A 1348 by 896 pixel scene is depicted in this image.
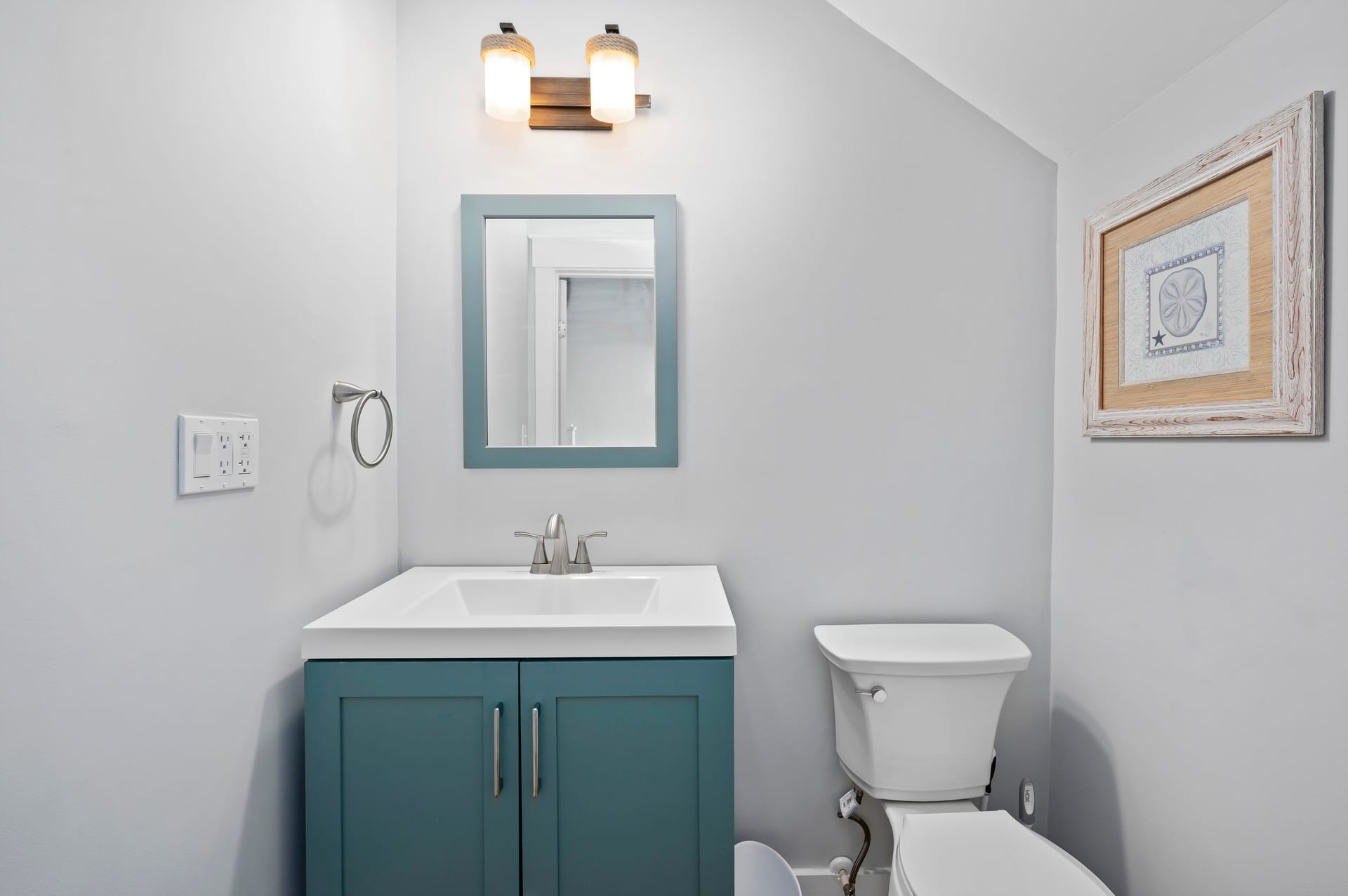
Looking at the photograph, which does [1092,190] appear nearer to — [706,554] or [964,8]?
[964,8]

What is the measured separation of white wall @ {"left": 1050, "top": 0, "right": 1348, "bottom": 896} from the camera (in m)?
0.93

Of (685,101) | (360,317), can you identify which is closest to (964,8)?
(685,101)

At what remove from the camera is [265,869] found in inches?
43.0

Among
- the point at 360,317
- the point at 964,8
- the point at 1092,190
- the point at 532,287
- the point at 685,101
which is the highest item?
the point at 964,8

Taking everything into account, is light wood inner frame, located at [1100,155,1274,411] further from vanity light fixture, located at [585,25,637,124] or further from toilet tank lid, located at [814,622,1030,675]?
vanity light fixture, located at [585,25,637,124]

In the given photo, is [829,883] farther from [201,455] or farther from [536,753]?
[201,455]

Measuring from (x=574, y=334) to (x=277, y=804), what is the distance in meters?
1.13

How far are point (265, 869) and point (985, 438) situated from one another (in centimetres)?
177

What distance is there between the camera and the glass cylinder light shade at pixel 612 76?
146 cm

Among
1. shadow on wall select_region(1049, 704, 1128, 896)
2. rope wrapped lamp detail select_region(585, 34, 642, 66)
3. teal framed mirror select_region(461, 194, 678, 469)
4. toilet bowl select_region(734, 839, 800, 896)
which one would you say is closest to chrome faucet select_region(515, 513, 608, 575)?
teal framed mirror select_region(461, 194, 678, 469)

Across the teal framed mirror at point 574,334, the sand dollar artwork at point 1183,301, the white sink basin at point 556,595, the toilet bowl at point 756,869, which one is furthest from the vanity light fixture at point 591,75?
the toilet bowl at point 756,869

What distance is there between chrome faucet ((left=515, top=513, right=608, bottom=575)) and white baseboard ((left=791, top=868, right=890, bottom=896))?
0.96 meters

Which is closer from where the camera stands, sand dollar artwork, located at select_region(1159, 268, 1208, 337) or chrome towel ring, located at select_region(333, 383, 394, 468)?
sand dollar artwork, located at select_region(1159, 268, 1208, 337)

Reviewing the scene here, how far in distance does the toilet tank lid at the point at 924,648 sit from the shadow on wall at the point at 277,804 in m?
1.11
